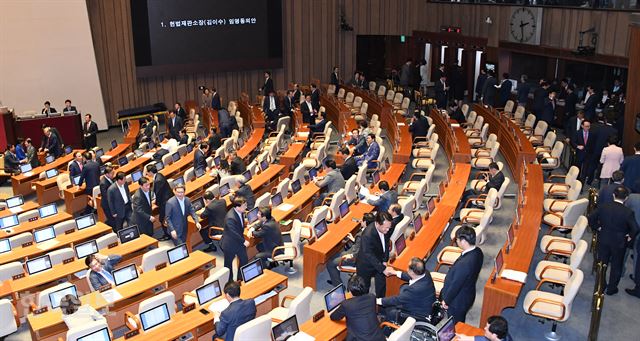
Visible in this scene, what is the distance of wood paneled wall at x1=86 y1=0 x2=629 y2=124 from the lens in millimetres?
20719

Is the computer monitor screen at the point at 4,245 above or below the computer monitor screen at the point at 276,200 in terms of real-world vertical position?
below

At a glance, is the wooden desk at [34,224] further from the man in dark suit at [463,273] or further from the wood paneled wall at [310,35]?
the wood paneled wall at [310,35]

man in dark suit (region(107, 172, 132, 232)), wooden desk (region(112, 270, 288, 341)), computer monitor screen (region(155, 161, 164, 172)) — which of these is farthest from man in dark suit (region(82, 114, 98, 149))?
wooden desk (region(112, 270, 288, 341))

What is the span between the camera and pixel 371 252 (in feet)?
26.2

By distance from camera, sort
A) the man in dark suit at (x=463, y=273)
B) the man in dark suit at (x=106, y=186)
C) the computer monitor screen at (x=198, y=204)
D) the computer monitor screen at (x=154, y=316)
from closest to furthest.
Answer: the computer monitor screen at (x=154, y=316)
the man in dark suit at (x=463, y=273)
the computer monitor screen at (x=198, y=204)
the man in dark suit at (x=106, y=186)

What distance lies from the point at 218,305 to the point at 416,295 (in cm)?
235

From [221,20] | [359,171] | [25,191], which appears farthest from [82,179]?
[221,20]

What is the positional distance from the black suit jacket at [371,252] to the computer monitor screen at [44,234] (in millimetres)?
5291

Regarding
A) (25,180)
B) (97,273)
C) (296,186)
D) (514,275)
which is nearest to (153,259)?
(97,273)

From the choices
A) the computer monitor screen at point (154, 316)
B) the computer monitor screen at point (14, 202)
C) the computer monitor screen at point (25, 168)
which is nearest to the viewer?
the computer monitor screen at point (154, 316)

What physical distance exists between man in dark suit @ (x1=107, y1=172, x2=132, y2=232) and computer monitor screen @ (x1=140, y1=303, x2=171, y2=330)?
14.2 ft

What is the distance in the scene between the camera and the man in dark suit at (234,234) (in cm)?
914

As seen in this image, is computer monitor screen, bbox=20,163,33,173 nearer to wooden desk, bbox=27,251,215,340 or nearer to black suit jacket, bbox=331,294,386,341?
wooden desk, bbox=27,251,215,340

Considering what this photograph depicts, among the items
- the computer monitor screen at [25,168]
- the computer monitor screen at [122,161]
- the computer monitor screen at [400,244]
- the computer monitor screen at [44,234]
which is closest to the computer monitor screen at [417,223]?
the computer monitor screen at [400,244]
